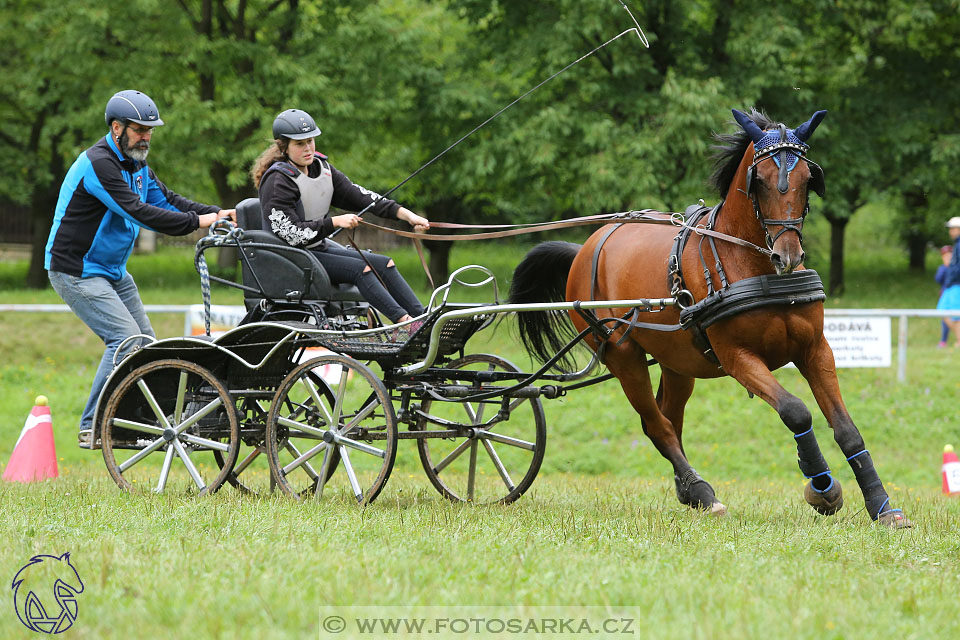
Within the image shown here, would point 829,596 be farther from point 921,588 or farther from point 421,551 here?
point 421,551

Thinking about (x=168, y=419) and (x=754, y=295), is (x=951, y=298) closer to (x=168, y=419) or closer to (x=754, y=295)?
(x=754, y=295)

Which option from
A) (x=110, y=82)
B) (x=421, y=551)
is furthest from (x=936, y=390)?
(x=110, y=82)

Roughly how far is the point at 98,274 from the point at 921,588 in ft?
16.3

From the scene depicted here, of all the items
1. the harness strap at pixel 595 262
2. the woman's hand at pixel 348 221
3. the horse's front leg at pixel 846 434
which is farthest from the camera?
the harness strap at pixel 595 262

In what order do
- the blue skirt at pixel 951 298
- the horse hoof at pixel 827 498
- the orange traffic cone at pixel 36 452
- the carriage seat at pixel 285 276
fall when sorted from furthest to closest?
the blue skirt at pixel 951 298
the orange traffic cone at pixel 36 452
the carriage seat at pixel 285 276
the horse hoof at pixel 827 498

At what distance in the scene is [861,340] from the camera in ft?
42.3

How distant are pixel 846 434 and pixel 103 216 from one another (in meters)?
4.48

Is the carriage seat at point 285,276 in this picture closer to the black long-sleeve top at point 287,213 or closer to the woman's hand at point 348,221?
the black long-sleeve top at point 287,213

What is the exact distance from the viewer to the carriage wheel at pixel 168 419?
671 centimetres

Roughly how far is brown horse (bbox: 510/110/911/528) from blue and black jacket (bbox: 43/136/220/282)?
9.09ft

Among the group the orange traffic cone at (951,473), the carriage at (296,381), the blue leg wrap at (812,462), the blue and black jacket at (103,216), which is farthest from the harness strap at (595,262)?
the orange traffic cone at (951,473)

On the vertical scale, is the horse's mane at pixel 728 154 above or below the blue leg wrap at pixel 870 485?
above

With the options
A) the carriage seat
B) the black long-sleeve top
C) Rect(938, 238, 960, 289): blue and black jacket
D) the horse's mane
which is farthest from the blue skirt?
the black long-sleeve top

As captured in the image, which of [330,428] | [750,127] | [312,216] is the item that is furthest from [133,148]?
[750,127]
